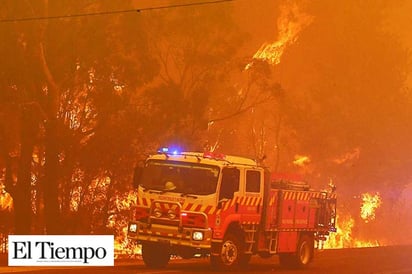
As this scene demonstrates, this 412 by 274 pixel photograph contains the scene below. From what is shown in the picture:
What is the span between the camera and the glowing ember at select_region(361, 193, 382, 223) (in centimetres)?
6200

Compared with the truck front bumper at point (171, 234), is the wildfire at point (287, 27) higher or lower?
higher

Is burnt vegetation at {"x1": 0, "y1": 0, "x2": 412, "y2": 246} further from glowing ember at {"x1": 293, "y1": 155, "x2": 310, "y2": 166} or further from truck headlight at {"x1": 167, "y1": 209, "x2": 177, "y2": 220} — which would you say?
glowing ember at {"x1": 293, "y1": 155, "x2": 310, "y2": 166}

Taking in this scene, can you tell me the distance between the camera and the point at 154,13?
39.3 m

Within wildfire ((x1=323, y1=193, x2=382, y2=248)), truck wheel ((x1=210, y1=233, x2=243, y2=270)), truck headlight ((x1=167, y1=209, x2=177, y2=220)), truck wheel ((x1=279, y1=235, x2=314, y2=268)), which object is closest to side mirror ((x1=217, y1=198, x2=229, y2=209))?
truck wheel ((x1=210, y1=233, x2=243, y2=270))

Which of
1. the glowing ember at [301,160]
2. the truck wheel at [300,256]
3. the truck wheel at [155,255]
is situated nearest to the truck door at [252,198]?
the truck wheel at [155,255]

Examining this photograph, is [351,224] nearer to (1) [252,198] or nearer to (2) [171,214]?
(1) [252,198]

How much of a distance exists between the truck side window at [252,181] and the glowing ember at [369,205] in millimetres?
42129

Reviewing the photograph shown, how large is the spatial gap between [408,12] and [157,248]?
183 feet

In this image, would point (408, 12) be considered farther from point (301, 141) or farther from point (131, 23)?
point (131, 23)

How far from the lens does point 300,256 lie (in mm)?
22500

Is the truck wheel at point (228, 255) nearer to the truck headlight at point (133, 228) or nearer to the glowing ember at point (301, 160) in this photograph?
the truck headlight at point (133, 228)

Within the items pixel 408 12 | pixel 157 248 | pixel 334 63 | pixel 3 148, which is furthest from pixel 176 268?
pixel 408 12

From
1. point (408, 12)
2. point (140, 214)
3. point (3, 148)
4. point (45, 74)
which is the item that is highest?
point (408, 12)

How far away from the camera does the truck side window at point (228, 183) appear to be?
62.0ft
